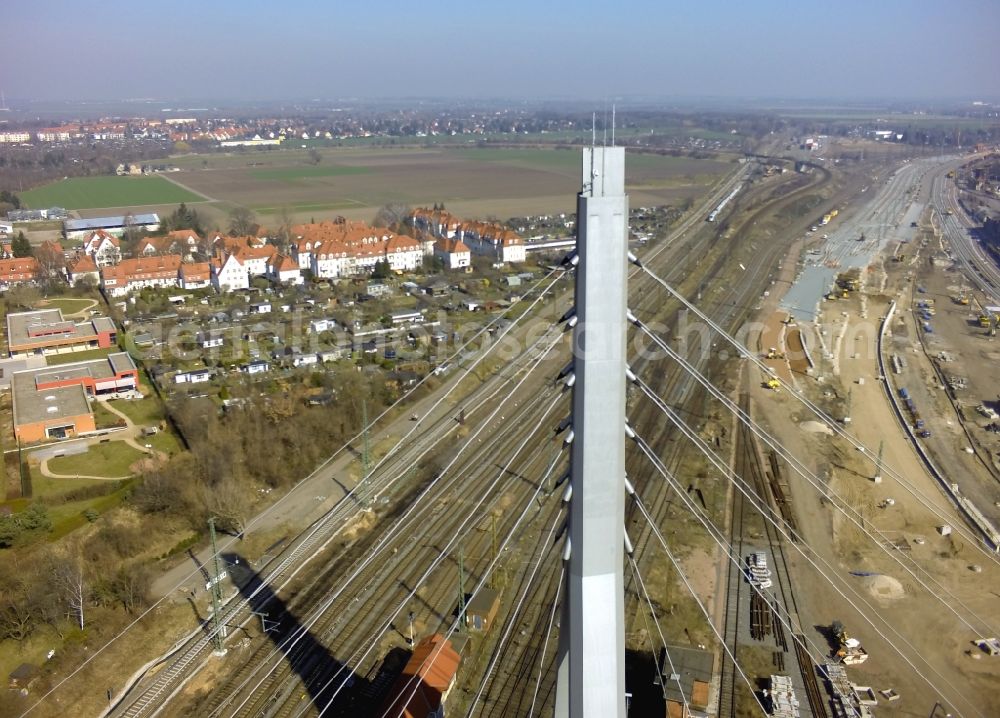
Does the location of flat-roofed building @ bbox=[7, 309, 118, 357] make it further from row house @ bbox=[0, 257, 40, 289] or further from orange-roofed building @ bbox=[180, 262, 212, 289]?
row house @ bbox=[0, 257, 40, 289]

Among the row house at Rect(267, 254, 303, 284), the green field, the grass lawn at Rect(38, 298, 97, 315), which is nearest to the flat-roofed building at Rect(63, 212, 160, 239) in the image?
the green field

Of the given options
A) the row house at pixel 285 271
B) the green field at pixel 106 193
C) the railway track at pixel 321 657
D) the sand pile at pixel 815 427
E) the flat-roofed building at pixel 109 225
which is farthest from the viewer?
the green field at pixel 106 193

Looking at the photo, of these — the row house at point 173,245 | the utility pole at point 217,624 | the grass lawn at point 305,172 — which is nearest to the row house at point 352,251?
the row house at point 173,245

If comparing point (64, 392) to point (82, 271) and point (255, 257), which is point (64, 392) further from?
point (82, 271)

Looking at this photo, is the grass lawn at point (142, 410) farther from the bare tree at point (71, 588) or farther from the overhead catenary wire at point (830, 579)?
the overhead catenary wire at point (830, 579)

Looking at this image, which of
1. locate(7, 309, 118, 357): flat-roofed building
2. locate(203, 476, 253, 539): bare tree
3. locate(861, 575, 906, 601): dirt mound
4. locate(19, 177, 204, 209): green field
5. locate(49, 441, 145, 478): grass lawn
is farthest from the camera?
locate(19, 177, 204, 209): green field

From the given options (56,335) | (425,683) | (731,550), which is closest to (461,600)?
(425,683)
